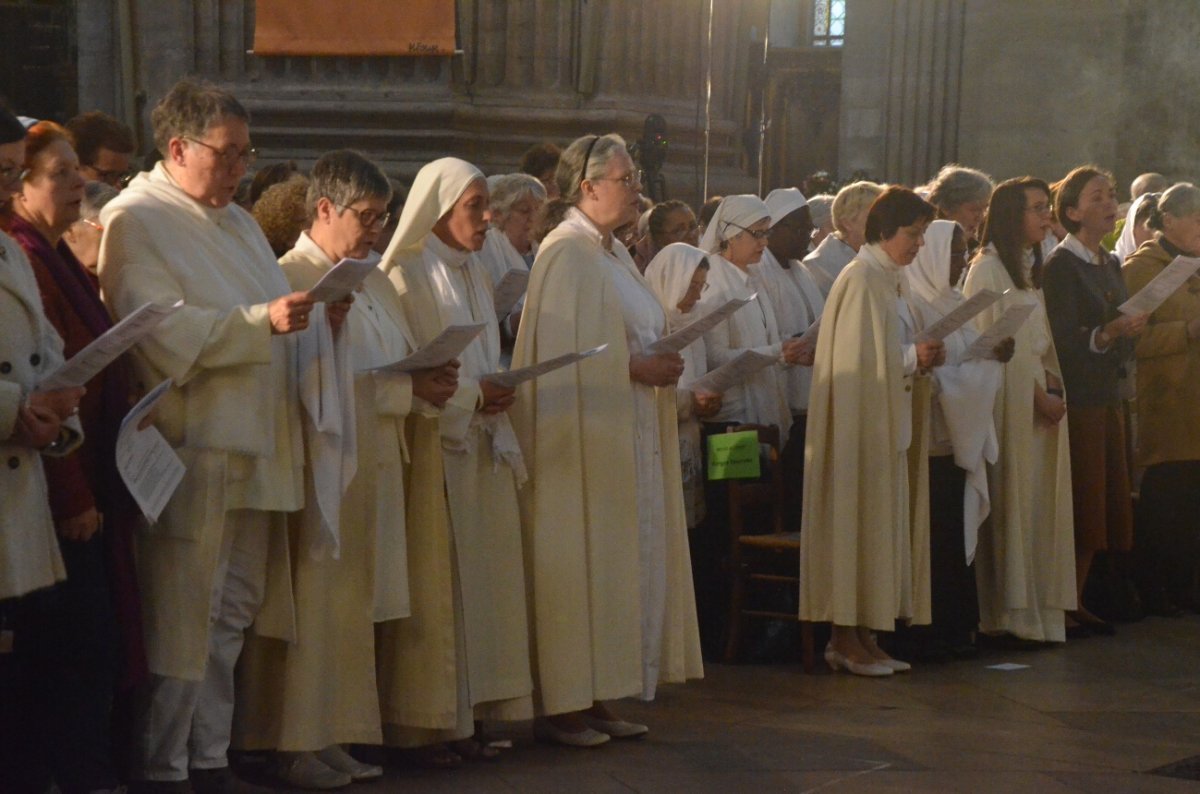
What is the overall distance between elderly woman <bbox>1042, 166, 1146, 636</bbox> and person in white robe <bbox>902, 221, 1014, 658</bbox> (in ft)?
2.58

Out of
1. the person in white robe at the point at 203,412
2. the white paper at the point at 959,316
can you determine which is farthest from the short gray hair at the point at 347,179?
the white paper at the point at 959,316

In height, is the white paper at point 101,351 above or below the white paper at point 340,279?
below

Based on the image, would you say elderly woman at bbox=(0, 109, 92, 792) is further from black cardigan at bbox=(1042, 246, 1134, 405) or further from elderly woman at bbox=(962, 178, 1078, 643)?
black cardigan at bbox=(1042, 246, 1134, 405)

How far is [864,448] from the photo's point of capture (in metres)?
7.14

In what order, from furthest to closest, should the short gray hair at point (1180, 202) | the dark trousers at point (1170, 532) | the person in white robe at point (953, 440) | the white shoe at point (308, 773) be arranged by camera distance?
the dark trousers at point (1170, 532)
the short gray hair at point (1180, 202)
the person in white robe at point (953, 440)
the white shoe at point (308, 773)

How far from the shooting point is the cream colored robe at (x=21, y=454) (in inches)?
158

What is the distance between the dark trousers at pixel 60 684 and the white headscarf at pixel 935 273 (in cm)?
427


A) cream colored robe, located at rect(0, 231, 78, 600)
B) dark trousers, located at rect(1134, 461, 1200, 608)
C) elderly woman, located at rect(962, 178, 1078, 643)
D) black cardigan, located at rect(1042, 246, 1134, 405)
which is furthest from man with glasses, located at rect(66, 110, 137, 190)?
dark trousers, located at rect(1134, 461, 1200, 608)

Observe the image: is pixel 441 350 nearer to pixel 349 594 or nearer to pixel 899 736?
pixel 349 594

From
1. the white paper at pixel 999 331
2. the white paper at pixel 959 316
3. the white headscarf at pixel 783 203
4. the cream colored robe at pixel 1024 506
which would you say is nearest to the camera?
the white paper at pixel 959 316

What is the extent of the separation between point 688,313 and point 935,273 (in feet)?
3.53

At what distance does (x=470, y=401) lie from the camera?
541 cm

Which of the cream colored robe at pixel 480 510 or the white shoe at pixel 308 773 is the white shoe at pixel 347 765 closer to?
the white shoe at pixel 308 773

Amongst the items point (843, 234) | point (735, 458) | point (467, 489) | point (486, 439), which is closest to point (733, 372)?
point (735, 458)
